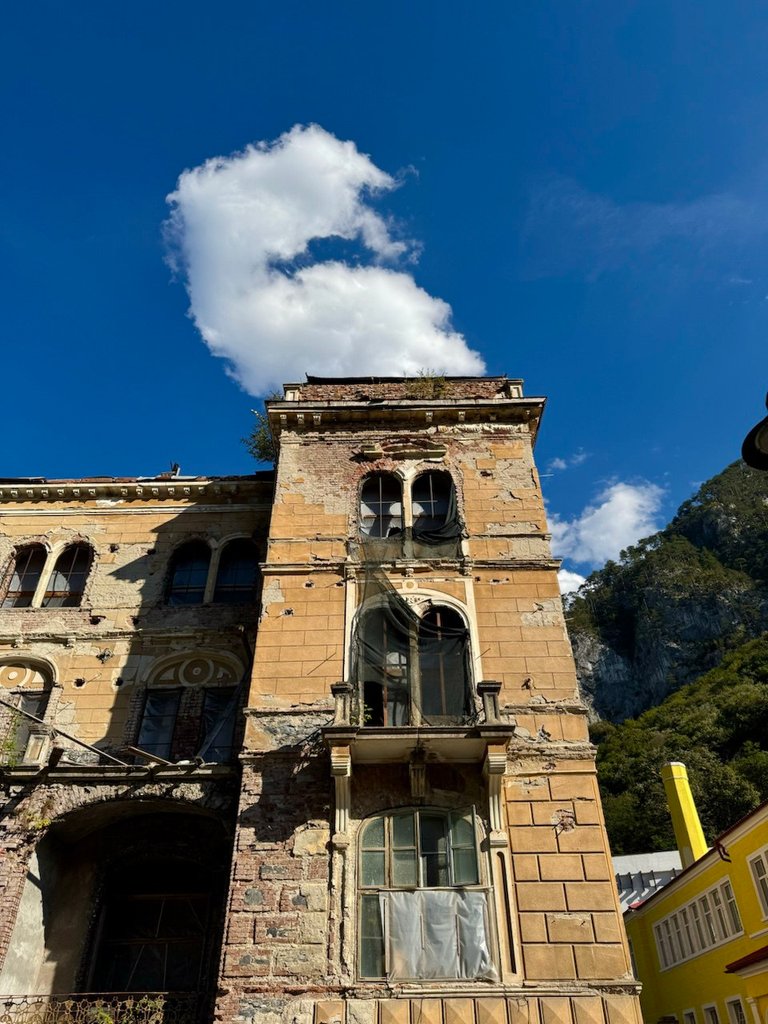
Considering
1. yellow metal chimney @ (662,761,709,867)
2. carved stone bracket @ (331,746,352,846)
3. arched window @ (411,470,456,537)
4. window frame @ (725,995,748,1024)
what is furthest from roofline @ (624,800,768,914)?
carved stone bracket @ (331,746,352,846)

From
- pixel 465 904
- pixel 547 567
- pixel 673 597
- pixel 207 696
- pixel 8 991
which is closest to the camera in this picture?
pixel 465 904

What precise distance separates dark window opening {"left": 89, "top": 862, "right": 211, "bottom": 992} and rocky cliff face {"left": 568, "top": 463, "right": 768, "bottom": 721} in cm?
7229

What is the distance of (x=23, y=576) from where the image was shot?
18.0 metres

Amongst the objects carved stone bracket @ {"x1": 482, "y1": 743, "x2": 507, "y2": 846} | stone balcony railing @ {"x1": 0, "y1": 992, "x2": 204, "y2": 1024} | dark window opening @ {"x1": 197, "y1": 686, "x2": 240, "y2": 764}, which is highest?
dark window opening @ {"x1": 197, "y1": 686, "x2": 240, "y2": 764}

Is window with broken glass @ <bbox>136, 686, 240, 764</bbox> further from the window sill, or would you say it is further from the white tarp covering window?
the white tarp covering window

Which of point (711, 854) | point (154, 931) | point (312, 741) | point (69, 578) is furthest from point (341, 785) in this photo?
point (711, 854)

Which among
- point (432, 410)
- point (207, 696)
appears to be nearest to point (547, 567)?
point (432, 410)

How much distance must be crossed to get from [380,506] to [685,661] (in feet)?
238

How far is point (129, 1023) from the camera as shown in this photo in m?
10.9

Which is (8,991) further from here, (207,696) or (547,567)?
(547,567)

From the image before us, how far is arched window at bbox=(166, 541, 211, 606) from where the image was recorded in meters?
17.4

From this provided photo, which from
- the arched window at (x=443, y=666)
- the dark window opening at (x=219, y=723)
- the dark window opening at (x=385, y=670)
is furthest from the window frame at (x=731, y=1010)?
the dark window opening at (x=219, y=723)

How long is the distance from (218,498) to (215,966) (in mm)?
10485

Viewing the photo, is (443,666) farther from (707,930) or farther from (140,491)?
(707,930)
